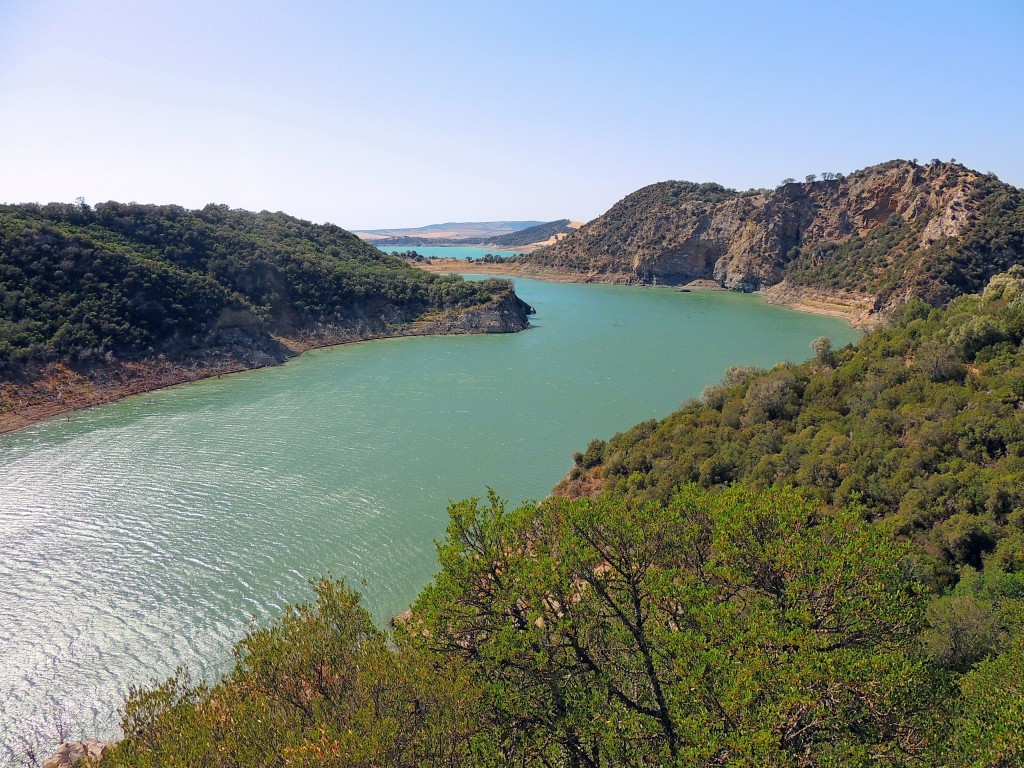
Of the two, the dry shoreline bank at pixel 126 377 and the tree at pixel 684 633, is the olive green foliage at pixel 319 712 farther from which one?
the dry shoreline bank at pixel 126 377

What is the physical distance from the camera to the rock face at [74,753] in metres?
13.1

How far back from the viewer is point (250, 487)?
90.0 feet

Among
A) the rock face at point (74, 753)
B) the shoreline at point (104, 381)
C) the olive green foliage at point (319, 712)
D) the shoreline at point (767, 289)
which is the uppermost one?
the shoreline at point (767, 289)

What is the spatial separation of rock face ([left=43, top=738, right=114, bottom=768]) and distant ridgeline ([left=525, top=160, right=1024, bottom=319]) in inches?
2985

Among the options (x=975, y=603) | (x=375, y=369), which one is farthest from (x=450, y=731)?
(x=375, y=369)

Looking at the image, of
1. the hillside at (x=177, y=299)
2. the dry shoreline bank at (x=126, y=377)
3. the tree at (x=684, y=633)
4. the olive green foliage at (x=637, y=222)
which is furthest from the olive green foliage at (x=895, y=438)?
the olive green foliage at (x=637, y=222)

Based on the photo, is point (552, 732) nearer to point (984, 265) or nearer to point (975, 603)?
point (975, 603)

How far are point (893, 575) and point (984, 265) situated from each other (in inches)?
2992

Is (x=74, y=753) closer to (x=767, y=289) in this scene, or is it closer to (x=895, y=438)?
(x=895, y=438)

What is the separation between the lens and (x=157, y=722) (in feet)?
32.3

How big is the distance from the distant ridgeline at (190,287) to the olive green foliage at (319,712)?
4162 cm

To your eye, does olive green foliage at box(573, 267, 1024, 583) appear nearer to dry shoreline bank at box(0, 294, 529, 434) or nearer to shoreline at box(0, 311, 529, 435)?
shoreline at box(0, 311, 529, 435)

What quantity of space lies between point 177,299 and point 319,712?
5359 centimetres

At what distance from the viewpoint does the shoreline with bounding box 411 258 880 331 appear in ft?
242
